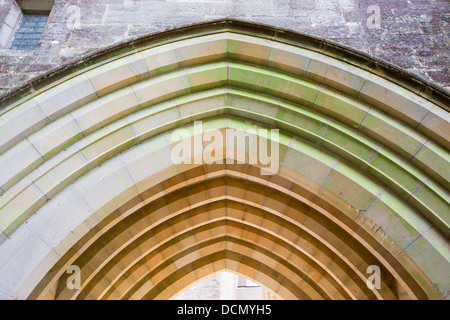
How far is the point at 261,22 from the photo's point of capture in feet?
13.5

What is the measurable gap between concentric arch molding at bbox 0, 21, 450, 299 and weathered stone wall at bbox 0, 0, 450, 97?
0.26m

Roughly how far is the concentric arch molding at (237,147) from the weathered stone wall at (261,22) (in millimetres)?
259

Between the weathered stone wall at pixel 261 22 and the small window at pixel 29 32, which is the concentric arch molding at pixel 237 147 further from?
the small window at pixel 29 32

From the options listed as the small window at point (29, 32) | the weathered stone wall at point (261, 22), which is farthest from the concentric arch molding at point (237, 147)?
the small window at point (29, 32)

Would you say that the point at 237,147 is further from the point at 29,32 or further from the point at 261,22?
the point at 29,32

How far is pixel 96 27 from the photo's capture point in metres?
4.18

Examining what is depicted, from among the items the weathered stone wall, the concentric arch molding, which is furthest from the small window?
the concentric arch molding

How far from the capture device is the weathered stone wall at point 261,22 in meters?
3.81

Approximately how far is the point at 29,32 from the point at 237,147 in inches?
129

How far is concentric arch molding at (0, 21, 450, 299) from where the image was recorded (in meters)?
3.40

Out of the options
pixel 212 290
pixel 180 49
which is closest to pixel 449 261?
pixel 180 49

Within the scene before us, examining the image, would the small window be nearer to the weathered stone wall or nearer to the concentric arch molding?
the weathered stone wall

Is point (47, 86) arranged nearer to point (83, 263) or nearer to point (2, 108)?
point (2, 108)
